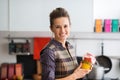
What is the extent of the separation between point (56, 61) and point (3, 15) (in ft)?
5.14

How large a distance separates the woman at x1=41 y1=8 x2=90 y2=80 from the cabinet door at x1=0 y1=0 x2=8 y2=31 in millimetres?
1495

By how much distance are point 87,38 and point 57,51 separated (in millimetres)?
1414

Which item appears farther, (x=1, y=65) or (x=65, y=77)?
(x=1, y=65)

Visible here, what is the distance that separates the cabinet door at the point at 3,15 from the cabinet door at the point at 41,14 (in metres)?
0.05

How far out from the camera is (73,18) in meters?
2.19

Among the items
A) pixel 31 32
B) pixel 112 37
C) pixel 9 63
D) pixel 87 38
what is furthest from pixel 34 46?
pixel 112 37

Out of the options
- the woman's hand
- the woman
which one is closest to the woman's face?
the woman

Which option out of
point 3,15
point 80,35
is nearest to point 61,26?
point 80,35

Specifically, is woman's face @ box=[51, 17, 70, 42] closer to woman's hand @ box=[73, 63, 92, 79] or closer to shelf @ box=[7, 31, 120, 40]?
woman's hand @ box=[73, 63, 92, 79]

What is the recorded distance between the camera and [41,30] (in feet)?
7.24

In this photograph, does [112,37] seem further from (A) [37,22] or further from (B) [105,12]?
(A) [37,22]

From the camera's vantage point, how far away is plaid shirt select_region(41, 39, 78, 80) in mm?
780

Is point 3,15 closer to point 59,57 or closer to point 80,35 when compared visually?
point 80,35

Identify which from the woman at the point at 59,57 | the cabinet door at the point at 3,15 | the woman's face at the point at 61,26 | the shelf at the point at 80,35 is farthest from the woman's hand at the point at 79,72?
the cabinet door at the point at 3,15
